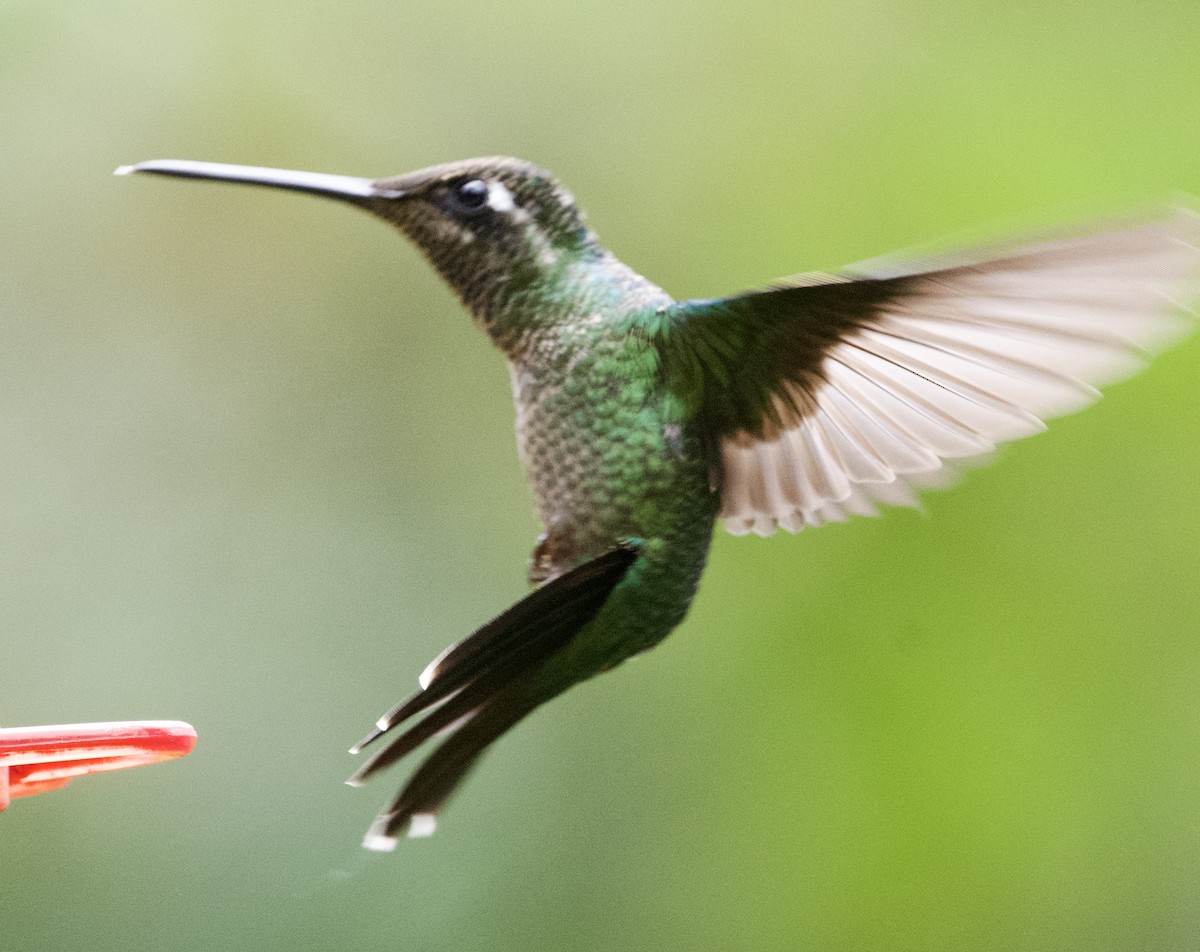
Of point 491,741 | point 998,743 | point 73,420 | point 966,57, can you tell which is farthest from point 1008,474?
point 73,420

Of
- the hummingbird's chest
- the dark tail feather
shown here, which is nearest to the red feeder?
the dark tail feather

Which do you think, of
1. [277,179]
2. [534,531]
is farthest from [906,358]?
[534,531]

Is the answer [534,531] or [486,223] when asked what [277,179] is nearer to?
[486,223]

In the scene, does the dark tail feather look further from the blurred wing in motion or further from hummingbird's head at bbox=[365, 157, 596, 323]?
hummingbird's head at bbox=[365, 157, 596, 323]

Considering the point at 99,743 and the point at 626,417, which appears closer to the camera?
the point at 99,743

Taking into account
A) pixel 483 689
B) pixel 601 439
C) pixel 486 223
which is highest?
pixel 486 223
